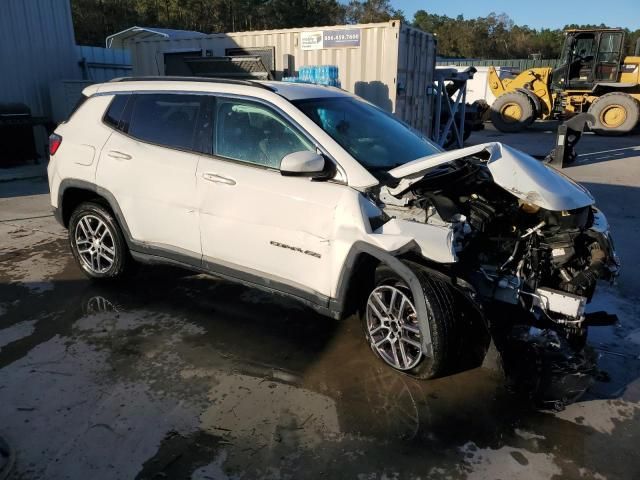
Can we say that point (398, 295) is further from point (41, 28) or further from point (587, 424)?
point (41, 28)

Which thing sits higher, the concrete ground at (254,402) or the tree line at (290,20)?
the tree line at (290,20)

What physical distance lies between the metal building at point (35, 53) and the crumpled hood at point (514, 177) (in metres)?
10.9

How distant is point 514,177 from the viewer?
10.4 feet


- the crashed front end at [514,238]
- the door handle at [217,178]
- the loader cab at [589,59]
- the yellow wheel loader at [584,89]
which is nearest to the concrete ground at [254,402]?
the crashed front end at [514,238]

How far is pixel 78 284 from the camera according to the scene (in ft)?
15.9

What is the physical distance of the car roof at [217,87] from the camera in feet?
12.5

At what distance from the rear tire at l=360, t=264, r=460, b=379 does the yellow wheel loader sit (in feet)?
56.2

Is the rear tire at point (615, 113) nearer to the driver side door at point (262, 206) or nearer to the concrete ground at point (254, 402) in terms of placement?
the concrete ground at point (254, 402)

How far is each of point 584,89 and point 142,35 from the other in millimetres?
14748

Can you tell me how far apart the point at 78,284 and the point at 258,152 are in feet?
7.94

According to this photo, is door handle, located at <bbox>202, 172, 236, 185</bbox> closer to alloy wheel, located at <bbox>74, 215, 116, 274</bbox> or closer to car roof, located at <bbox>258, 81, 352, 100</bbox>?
car roof, located at <bbox>258, 81, 352, 100</bbox>

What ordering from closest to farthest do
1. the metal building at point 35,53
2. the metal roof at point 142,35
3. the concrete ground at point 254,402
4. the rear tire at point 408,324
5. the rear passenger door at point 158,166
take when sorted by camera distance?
1. the concrete ground at point 254,402
2. the rear tire at point 408,324
3. the rear passenger door at point 158,166
4. the metal building at point 35,53
5. the metal roof at point 142,35

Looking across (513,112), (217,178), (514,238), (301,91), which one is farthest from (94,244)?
(513,112)

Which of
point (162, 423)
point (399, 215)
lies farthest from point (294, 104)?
point (162, 423)
